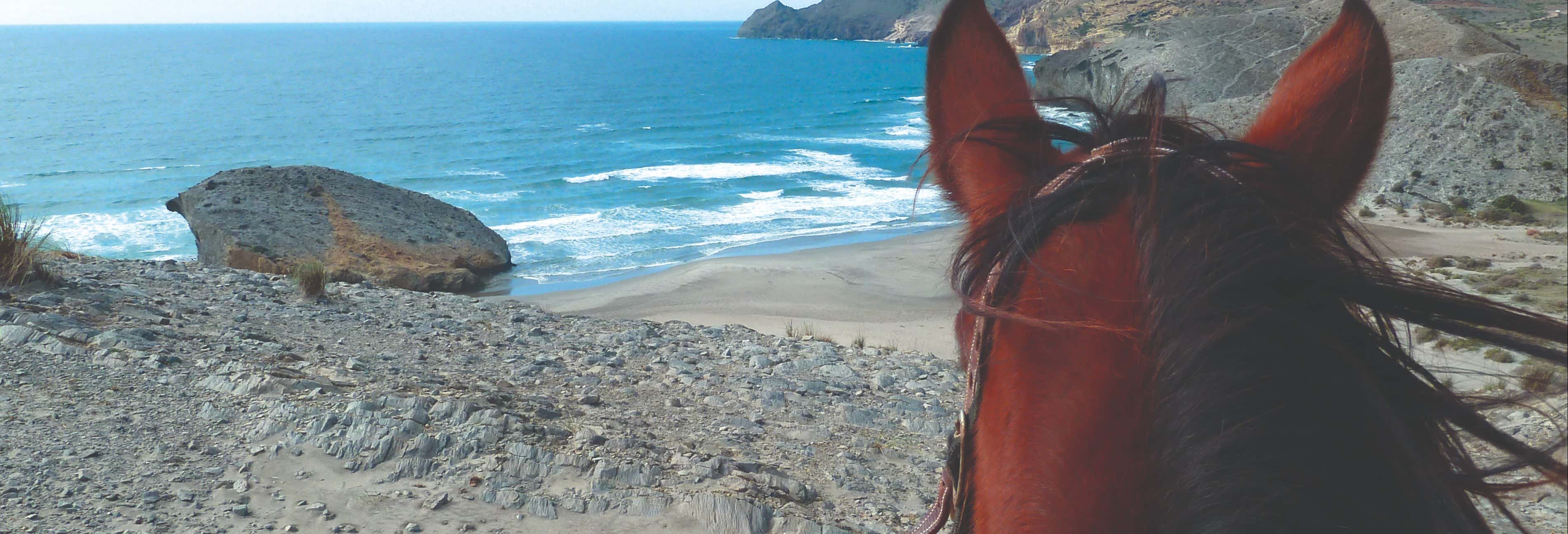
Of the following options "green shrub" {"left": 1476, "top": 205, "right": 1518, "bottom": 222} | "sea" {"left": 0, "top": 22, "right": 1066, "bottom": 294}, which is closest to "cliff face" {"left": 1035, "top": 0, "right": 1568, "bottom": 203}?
"green shrub" {"left": 1476, "top": 205, "right": 1518, "bottom": 222}

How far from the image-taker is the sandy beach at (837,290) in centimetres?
1187

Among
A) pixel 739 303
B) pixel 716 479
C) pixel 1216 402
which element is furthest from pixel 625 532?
pixel 739 303

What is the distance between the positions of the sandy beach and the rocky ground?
16.0 ft

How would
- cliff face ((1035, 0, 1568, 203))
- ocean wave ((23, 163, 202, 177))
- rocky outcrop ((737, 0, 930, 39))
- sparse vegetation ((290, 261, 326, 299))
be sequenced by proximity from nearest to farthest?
1. sparse vegetation ((290, 261, 326, 299))
2. cliff face ((1035, 0, 1568, 203))
3. ocean wave ((23, 163, 202, 177))
4. rocky outcrop ((737, 0, 930, 39))

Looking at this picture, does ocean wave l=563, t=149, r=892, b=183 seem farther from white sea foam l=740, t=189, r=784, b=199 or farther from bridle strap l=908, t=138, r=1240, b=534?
bridle strap l=908, t=138, r=1240, b=534

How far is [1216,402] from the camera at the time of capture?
2.17 feet

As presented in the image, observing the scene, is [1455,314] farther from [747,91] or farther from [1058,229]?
[747,91]

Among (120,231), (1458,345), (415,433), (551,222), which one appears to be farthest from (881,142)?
(415,433)

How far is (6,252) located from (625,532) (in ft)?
18.0

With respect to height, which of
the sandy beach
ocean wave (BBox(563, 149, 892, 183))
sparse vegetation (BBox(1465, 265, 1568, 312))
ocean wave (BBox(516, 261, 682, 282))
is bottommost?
ocean wave (BBox(516, 261, 682, 282))

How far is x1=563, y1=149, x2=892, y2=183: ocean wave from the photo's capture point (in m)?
27.0

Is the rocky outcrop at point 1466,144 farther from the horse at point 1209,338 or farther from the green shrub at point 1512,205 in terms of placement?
the horse at point 1209,338

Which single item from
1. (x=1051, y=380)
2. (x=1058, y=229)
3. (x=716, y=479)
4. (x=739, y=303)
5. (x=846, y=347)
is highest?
(x=1058, y=229)

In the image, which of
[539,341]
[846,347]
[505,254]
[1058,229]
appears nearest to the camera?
[1058,229]
